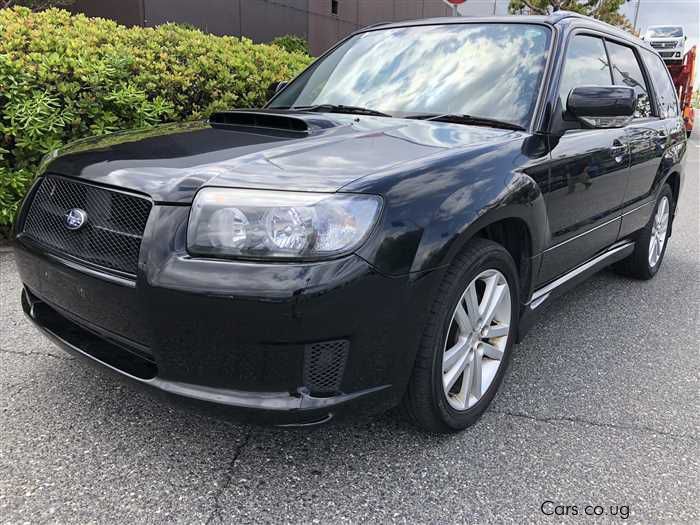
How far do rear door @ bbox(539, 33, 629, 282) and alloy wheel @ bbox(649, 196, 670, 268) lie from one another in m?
1.13

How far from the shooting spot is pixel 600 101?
9.02 ft

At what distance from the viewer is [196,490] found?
2.09m

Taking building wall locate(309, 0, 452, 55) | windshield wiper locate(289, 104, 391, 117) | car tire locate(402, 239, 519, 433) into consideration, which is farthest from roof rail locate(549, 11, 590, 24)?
building wall locate(309, 0, 452, 55)

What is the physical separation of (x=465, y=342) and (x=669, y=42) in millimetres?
21241

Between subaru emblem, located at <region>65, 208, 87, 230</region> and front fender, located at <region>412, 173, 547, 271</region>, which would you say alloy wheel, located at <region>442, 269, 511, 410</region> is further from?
subaru emblem, located at <region>65, 208, 87, 230</region>

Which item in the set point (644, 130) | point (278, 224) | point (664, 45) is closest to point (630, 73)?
point (644, 130)

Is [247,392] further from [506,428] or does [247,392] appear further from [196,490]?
[506,428]

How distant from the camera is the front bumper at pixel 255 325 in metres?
1.79

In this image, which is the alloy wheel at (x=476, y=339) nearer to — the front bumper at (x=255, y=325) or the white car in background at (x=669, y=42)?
the front bumper at (x=255, y=325)

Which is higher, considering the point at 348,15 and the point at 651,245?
the point at 348,15

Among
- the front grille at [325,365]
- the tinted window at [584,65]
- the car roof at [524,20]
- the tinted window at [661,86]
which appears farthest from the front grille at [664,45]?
the front grille at [325,365]

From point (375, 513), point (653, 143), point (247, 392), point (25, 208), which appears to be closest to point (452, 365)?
point (375, 513)

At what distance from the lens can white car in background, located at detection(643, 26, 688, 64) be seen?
18984 millimetres

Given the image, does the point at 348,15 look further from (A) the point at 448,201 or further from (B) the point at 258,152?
(A) the point at 448,201
